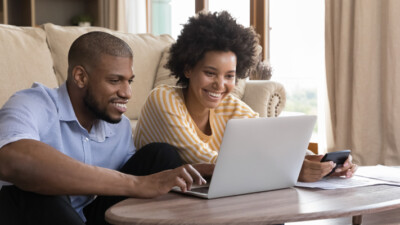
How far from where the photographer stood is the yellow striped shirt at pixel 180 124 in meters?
1.68

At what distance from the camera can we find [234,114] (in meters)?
1.92

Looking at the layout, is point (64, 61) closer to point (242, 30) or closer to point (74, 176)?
point (242, 30)

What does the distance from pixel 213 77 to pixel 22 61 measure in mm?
1337

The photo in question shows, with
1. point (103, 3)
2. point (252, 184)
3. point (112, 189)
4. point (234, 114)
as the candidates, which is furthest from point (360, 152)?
point (103, 3)

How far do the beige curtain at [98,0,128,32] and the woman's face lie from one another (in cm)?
398

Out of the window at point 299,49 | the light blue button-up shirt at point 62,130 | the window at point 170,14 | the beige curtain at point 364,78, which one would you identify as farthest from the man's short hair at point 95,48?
the window at point 170,14

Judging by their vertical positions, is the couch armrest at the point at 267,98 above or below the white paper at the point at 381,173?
above

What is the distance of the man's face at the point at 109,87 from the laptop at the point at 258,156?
337mm

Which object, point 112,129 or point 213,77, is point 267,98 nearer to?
point 213,77

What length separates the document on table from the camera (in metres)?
1.37

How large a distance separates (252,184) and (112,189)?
331mm

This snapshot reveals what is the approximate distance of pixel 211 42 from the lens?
70.6 inches

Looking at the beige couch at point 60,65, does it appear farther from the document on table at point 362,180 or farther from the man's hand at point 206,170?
the man's hand at point 206,170

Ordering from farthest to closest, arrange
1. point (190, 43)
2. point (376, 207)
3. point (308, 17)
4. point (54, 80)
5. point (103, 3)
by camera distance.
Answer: point (103, 3) < point (308, 17) < point (54, 80) < point (190, 43) < point (376, 207)
